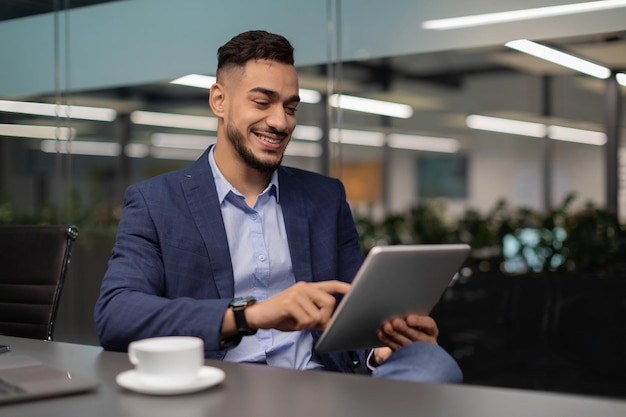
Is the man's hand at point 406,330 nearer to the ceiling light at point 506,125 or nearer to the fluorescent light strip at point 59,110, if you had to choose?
the ceiling light at point 506,125

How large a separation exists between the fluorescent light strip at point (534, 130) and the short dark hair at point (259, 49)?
2010mm

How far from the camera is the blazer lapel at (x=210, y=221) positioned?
2000 millimetres

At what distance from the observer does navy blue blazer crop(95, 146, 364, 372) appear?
1654 millimetres

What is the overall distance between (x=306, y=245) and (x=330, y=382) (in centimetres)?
90

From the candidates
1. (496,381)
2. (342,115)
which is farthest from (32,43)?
(496,381)

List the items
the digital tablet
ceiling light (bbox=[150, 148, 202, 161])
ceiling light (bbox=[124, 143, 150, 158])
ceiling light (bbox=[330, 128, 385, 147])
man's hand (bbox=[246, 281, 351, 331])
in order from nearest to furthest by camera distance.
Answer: the digital tablet, man's hand (bbox=[246, 281, 351, 331]), ceiling light (bbox=[330, 128, 385, 147]), ceiling light (bbox=[150, 148, 202, 161]), ceiling light (bbox=[124, 143, 150, 158])

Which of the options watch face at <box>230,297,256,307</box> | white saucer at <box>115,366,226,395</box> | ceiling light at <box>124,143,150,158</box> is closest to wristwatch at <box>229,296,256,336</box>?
watch face at <box>230,297,256,307</box>

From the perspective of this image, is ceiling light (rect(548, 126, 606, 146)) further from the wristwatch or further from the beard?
the wristwatch

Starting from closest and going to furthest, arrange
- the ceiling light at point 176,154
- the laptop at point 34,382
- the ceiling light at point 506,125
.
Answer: the laptop at point 34,382, the ceiling light at point 506,125, the ceiling light at point 176,154

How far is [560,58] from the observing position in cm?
371

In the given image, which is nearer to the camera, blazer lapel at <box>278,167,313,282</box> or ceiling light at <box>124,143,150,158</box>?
blazer lapel at <box>278,167,313,282</box>

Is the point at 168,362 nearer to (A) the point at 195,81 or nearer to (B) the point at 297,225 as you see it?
(B) the point at 297,225

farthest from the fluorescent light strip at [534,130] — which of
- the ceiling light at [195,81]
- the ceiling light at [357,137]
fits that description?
the ceiling light at [195,81]

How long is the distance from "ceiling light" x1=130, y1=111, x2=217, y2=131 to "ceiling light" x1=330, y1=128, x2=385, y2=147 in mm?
777
